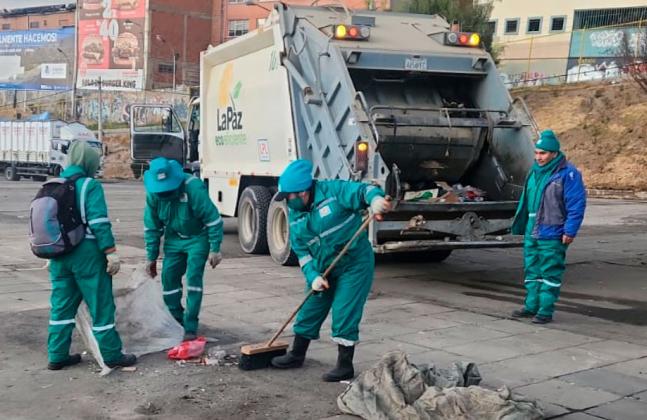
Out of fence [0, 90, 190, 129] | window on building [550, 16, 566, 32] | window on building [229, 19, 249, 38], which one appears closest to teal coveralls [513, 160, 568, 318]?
window on building [550, 16, 566, 32]

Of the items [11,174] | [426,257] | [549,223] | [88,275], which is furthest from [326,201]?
[11,174]

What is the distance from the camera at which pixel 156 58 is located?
60.1m

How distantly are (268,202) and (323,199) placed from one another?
553 centimetres

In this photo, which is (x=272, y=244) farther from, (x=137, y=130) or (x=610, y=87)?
(x=610, y=87)

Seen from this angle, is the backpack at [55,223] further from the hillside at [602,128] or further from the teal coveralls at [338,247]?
the hillside at [602,128]

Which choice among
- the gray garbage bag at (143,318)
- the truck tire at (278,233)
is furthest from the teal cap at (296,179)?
the truck tire at (278,233)

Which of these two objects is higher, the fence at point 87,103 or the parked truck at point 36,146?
the fence at point 87,103

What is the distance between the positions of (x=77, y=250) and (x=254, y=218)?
18.1 ft

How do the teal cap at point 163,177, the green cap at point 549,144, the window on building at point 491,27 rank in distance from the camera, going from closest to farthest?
the teal cap at point 163,177 < the green cap at point 549,144 < the window on building at point 491,27

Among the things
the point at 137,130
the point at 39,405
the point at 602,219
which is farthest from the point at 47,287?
the point at 602,219

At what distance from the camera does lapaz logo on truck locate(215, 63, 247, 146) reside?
1121 cm

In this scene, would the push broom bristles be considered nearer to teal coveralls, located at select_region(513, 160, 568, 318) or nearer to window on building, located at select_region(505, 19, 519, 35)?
teal coveralls, located at select_region(513, 160, 568, 318)

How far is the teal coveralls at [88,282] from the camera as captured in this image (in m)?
5.05

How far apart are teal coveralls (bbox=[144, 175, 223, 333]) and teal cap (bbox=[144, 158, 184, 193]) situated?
0.35 feet
